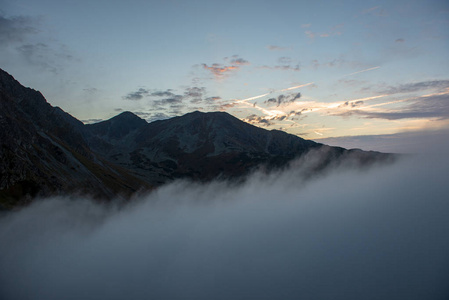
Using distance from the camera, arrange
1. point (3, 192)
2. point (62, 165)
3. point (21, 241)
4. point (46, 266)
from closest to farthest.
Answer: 1. point (3, 192)
2. point (21, 241)
3. point (62, 165)
4. point (46, 266)

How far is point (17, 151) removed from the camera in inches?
4200

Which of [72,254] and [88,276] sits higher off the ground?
[72,254]

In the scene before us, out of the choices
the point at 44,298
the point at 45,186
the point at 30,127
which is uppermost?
the point at 30,127

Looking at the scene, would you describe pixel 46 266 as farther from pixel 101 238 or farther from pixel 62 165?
pixel 62 165

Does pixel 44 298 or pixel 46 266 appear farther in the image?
pixel 46 266

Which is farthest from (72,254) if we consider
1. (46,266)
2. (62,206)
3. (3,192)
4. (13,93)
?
(13,93)

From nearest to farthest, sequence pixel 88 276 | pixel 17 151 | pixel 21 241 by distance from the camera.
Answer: pixel 17 151 < pixel 21 241 < pixel 88 276

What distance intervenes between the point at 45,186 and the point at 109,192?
182 feet

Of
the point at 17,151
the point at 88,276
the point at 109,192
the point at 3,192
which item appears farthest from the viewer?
the point at 88,276

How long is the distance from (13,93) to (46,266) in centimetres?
14432

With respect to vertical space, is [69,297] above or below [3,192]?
below

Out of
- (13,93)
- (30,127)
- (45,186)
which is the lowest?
(45,186)

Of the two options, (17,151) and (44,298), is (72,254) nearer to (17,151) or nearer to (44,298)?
(44,298)

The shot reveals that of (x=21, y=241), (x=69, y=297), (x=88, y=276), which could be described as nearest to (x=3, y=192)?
(x=21, y=241)
